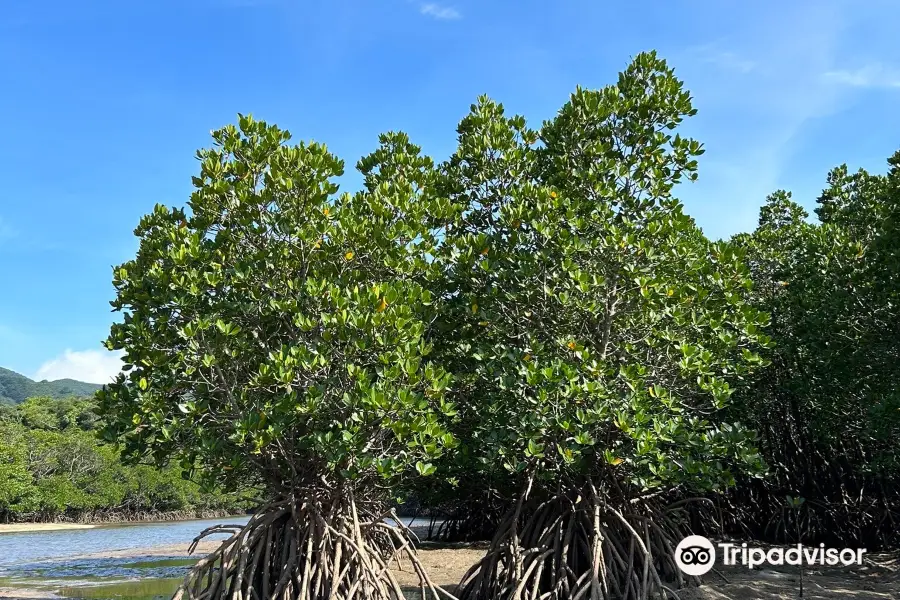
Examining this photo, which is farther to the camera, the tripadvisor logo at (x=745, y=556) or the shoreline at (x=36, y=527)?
the shoreline at (x=36, y=527)

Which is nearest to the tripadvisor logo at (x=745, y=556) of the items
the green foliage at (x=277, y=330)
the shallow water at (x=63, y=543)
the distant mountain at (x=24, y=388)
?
the green foliage at (x=277, y=330)

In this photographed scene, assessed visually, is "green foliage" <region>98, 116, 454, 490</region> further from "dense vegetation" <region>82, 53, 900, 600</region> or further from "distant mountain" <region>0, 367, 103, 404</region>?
"distant mountain" <region>0, 367, 103, 404</region>

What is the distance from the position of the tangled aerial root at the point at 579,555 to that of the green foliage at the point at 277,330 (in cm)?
183

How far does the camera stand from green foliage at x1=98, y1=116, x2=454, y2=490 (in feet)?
22.8

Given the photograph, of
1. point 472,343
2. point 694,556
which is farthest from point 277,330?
point 694,556

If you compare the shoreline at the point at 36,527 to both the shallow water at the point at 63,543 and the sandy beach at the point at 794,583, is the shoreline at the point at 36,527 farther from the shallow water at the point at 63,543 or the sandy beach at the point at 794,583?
the sandy beach at the point at 794,583

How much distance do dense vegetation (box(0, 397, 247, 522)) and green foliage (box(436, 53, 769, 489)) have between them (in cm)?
3006

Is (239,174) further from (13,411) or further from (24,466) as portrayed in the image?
(13,411)

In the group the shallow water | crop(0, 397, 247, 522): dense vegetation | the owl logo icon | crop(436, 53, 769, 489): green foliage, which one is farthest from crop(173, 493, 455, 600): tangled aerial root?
crop(0, 397, 247, 522): dense vegetation

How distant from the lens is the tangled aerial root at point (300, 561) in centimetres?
760

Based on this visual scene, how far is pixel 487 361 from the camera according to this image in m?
8.27

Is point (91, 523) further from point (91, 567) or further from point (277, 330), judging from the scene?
point (277, 330)

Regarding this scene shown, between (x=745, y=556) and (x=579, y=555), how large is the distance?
3.34 m

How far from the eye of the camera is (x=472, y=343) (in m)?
8.95
